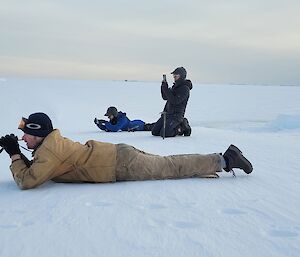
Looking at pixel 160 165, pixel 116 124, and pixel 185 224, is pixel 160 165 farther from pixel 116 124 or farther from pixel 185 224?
pixel 116 124

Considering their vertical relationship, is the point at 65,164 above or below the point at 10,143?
below

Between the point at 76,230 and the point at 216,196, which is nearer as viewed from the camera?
the point at 76,230

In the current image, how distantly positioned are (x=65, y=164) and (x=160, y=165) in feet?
2.54

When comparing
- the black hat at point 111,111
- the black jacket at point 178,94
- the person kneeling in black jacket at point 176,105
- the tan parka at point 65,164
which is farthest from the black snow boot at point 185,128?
the tan parka at point 65,164

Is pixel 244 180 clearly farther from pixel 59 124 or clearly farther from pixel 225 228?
pixel 59 124

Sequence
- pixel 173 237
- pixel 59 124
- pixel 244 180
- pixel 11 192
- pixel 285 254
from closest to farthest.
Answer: pixel 285 254, pixel 173 237, pixel 11 192, pixel 244 180, pixel 59 124

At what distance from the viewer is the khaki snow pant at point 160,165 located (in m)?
3.28

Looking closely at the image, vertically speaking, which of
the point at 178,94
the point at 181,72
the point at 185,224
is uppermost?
the point at 181,72

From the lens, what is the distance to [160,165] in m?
3.37

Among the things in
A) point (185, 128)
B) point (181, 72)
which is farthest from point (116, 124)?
→ point (181, 72)

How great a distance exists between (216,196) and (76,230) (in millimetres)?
1118

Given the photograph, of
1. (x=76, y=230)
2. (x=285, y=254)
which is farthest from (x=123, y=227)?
(x=285, y=254)

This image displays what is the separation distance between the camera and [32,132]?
3074 millimetres

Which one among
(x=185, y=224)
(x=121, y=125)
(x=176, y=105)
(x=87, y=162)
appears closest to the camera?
(x=185, y=224)
